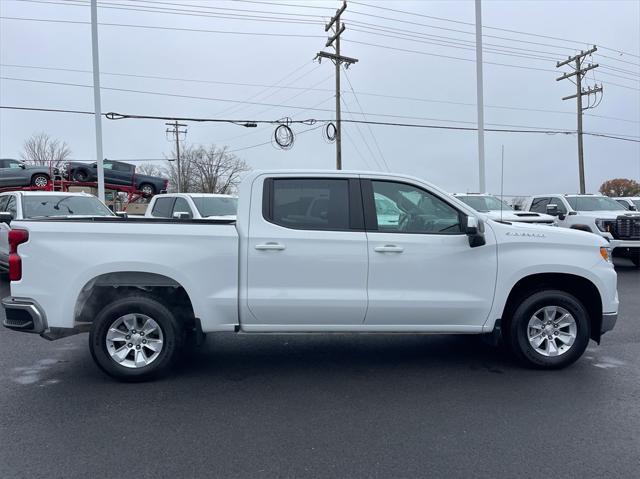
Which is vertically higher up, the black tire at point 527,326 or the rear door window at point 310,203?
the rear door window at point 310,203

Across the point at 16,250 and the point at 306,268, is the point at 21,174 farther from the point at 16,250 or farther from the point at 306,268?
the point at 306,268

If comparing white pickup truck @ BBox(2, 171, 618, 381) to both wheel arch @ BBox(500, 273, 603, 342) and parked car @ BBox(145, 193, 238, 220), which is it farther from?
parked car @ BBox(145, 193, 238, 220)

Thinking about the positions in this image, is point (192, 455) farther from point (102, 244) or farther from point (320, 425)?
point (102, 244)

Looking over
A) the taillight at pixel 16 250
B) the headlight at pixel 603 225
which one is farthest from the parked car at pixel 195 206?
the headlight at pixel 603 225

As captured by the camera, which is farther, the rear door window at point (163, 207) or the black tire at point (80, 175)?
the black tire at point (80, 175)

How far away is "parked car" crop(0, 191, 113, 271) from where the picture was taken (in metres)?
10.9

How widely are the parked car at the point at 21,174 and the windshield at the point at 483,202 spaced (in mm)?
16487

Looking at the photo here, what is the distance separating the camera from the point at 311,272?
16.6 feet

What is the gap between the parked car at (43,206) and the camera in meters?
10.9

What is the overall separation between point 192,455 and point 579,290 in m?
4.15

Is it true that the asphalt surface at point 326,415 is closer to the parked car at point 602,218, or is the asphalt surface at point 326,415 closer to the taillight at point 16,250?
the taillight at point 16,250

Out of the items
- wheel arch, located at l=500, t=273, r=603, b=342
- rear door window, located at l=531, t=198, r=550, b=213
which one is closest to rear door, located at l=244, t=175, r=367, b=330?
wheel arch, located at l=500, t=273, r=603, b=342

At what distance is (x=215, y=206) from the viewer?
1223 centimetres

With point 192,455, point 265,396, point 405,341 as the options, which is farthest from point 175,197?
point 192,455
